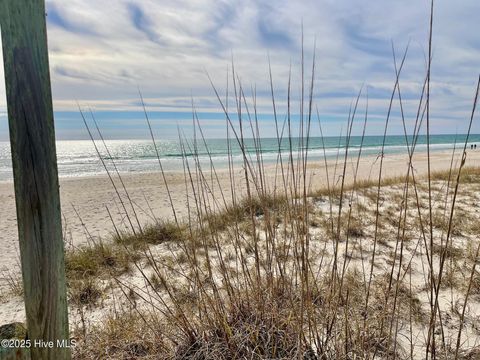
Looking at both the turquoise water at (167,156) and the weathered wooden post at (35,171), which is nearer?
the weathered wooden post at (35,171)

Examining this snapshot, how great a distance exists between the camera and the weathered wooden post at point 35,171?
3.22ft

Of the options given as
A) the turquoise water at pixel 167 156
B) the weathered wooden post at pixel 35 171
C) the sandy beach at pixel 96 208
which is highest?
the weathered wooden post at pixel 35 171

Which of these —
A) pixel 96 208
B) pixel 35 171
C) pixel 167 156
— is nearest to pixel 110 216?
pixel 35 171

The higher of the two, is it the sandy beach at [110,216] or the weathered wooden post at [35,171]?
the weathered wooden post at [35,171]

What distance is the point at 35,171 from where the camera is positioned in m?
1.05

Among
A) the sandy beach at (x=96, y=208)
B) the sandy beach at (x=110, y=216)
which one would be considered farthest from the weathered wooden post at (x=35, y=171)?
the sandy beach at (x=96, y=208)

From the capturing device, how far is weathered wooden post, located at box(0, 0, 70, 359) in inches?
38.6

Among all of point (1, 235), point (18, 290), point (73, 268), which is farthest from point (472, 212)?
point (1, 235)

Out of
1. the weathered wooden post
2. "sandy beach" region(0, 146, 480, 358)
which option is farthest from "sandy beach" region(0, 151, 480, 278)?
the weathered wooden post

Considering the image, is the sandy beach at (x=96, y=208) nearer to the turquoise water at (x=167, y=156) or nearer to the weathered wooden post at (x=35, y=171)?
the turquoise water at (x=167, y=156)

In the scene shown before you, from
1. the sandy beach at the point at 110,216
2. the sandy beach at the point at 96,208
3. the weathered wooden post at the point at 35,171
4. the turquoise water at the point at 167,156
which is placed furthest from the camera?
the turquoise water at the point at 167,156

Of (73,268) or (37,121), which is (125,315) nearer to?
(73,268)

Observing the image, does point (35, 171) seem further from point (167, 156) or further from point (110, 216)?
point (167, 156)

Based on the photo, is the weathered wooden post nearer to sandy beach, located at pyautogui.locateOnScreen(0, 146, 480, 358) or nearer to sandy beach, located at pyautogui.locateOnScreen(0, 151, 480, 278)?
sandy beach, located at pyautogui.locateOnScreen(0, 146, 480, 358)
